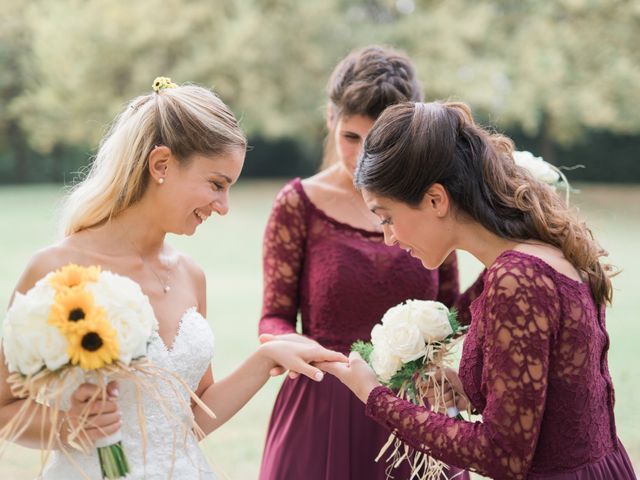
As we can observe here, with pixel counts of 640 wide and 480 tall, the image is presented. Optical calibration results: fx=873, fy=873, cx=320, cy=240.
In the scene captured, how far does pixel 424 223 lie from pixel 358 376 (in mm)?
597

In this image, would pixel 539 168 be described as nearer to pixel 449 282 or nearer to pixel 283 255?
pixel 449 282

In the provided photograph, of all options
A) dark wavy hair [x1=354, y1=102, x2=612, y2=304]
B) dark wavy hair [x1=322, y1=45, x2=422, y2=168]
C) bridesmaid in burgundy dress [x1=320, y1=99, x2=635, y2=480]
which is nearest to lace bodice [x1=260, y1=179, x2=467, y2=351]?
dark wavy hair [x1=322, y1=45, x2=422, y2=168]

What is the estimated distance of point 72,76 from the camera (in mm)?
29875

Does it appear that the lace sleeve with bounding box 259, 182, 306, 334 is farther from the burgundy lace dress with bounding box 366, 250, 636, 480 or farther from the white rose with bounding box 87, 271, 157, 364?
the white rose with bounding box 87, 271, 157, 364

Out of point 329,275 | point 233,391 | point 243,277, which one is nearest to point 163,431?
point 233,391

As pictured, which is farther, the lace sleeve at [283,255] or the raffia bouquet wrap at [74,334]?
the lace sleeve at [283,255]

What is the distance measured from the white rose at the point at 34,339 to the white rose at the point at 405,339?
1.15 metres

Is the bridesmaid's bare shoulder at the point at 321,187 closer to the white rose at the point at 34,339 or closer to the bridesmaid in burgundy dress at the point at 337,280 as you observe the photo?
the bridesmaid in burgundy dress at the point at 337,280

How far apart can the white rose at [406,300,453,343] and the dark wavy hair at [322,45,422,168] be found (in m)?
1.06

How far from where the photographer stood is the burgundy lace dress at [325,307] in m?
3.72

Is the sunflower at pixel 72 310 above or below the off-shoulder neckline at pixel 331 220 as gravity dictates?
below

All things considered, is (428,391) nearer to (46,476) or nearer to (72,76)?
(46,476)

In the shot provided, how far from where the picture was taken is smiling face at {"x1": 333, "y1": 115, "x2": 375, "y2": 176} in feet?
12.4

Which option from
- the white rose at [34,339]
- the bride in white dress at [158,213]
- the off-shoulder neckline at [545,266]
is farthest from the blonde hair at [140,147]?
the off-shoulder neckline at [545,266]
